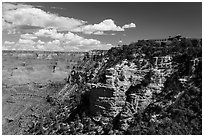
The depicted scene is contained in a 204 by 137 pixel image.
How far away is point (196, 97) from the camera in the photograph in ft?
78.3

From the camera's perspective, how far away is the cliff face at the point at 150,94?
2367cm

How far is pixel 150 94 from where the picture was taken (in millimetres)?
26141

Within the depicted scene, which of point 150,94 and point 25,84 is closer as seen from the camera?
point 150,94

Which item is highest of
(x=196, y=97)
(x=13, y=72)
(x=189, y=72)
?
(x=189, y=72)

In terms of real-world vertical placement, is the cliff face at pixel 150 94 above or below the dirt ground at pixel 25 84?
above

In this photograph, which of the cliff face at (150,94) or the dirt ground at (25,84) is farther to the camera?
the dirt ground at (25,84)

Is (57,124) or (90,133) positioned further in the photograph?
(57,124)

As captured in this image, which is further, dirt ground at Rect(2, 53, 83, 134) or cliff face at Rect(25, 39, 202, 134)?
dirt ground at Rect(2, 53, 83, 134)

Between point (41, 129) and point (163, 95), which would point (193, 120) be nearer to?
point (163, 95)

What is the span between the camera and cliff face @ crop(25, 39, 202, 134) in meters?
23.7

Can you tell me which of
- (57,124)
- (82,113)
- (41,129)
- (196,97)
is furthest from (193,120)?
(41,129)

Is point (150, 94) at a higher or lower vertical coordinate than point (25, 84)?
higher

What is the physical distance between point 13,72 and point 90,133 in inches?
3675

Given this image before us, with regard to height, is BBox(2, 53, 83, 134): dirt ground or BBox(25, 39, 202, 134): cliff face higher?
BBox(25, 39, 202, 134): cliff face
